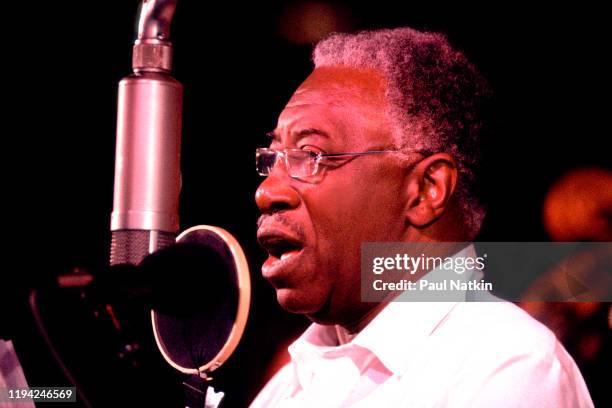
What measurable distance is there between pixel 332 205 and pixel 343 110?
0.27m

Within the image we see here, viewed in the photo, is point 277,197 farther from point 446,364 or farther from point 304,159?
point 446,364

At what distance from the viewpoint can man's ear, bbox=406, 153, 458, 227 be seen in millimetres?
2307

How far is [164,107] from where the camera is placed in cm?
195

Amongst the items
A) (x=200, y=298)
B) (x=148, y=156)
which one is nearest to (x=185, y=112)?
(x=148, y=156)

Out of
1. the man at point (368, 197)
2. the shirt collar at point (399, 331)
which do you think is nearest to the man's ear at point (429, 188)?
the man at point (368, 197)

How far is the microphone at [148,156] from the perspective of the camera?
75.2 inches

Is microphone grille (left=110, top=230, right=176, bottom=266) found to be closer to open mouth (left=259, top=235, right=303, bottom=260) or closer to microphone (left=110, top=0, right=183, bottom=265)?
microphone (left=110, top=0, right=183, bottom=265)

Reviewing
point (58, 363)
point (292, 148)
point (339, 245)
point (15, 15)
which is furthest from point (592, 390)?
point (15, 15)

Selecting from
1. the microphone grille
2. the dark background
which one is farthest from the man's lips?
the dark background

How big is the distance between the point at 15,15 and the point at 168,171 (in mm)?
1635

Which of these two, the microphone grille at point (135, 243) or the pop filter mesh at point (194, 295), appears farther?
the microphone grille at point (135, 243)

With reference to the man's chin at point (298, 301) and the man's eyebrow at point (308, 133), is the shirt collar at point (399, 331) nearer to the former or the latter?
the man's chin at point (298, 301)

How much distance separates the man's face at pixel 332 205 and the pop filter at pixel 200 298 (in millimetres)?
396

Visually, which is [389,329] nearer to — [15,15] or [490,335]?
[490,335]
